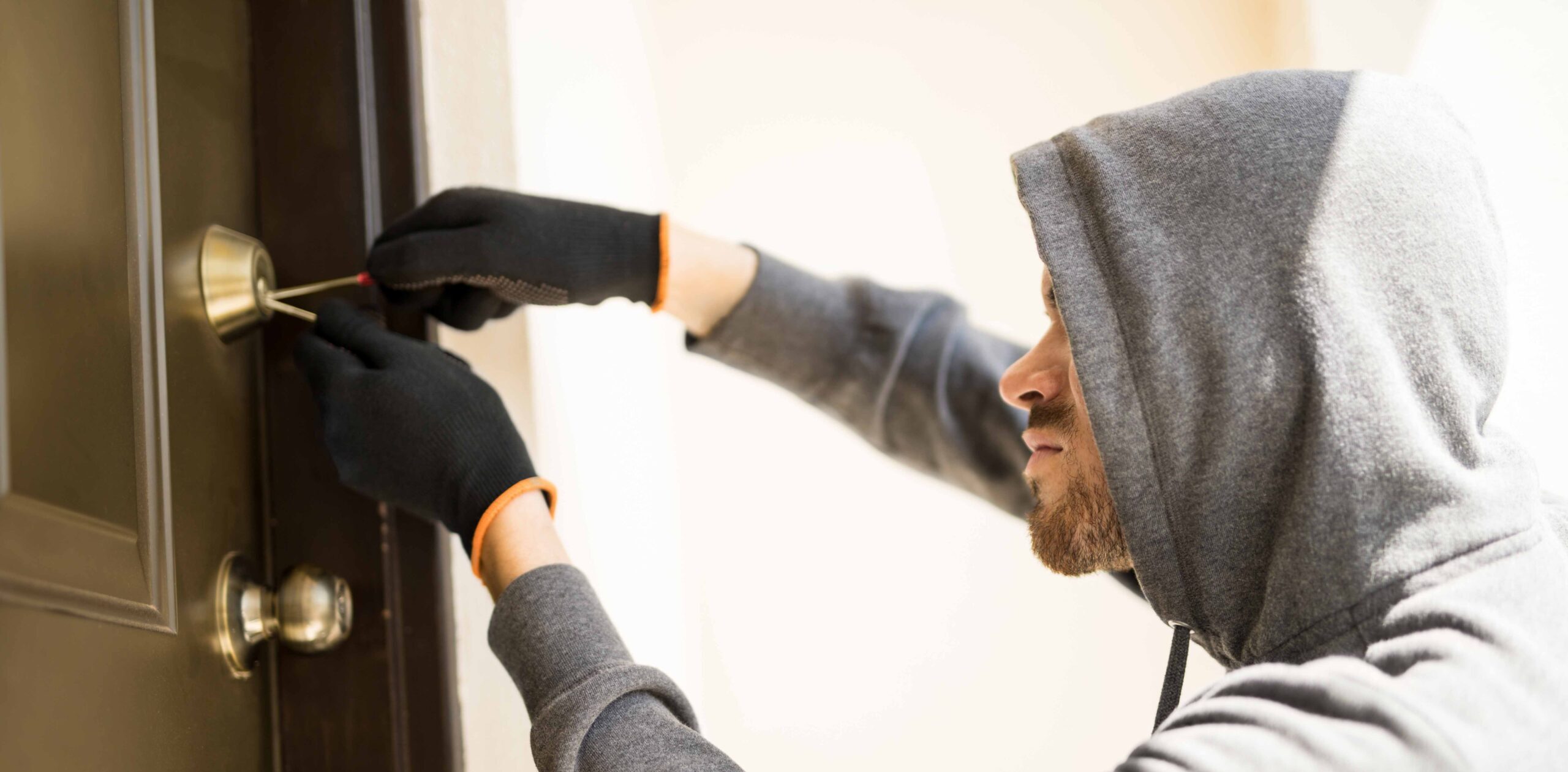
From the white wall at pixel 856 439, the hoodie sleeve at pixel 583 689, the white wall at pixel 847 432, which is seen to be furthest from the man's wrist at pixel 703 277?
the white wall at pixel 856 439

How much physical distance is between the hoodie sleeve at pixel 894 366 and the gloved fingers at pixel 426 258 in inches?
11.1

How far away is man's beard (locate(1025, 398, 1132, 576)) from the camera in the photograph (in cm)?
75

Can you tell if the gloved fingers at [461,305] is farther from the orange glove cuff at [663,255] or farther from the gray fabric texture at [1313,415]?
the gray fabric texture at [1313,415]

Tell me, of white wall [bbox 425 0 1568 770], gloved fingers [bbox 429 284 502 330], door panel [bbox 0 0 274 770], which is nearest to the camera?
door panel [bbox 0 0 274 770]

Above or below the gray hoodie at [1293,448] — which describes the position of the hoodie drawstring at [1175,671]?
below

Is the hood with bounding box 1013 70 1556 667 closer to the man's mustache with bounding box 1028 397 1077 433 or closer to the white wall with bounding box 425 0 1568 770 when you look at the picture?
the man's mustache with bounding box 1028 397 1077 433

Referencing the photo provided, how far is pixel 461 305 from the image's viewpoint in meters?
0.83

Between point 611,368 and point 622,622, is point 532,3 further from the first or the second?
point 622,622

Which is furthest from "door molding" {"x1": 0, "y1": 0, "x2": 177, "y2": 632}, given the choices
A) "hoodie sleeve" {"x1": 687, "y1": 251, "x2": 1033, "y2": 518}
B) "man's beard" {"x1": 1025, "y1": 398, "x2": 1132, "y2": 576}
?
"man's beard" {"x1": 1025, "y1": 398, "x2": 1132, "y2": 576}

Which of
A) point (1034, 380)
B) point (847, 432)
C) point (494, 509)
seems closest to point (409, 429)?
point (494, 509)

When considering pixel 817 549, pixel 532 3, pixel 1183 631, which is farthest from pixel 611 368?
pixel 1183 631

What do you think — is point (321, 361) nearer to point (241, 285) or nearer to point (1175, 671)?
point (241, 285)

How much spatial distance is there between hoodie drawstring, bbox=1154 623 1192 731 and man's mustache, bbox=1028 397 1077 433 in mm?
160

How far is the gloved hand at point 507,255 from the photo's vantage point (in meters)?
0.78
